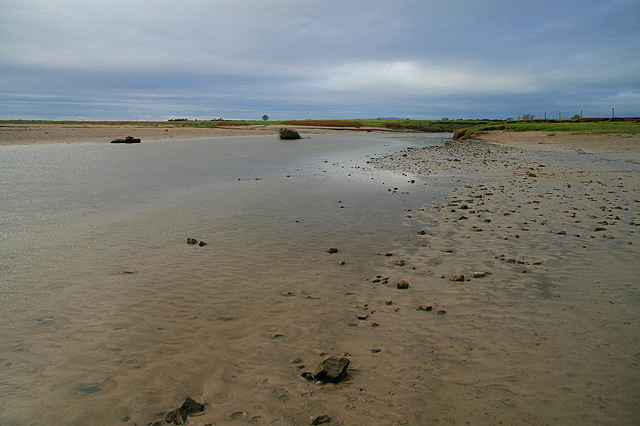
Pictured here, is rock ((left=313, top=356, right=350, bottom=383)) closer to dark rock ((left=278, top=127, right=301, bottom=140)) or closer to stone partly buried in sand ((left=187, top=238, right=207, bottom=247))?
stone partly buried in sand ((left=187, top=238, right=207, bottom=247))

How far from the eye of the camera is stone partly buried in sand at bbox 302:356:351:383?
3.33m

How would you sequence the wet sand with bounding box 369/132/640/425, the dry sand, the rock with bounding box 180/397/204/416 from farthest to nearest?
1. the dry sand
2. the wet sand with bounding box 369/132/640/425
3. the rock with bounding box 180/397/204/416

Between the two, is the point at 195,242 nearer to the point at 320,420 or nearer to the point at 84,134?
the point at 320,420

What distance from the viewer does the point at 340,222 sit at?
29.8 feet

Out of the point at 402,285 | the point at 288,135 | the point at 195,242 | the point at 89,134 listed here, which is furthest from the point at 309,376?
the point at 89,134

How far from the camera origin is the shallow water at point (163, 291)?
331 centimetres

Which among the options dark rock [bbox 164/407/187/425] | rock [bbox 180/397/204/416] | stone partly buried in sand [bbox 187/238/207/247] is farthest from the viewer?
stone partly buried in sand [bbox 187/238/207/247]

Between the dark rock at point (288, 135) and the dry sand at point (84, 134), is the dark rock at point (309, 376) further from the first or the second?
the dark rock at point (288, 135)

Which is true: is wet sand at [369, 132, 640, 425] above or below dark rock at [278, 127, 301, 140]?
below

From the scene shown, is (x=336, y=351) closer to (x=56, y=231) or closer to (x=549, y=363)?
(x=549, y=363)

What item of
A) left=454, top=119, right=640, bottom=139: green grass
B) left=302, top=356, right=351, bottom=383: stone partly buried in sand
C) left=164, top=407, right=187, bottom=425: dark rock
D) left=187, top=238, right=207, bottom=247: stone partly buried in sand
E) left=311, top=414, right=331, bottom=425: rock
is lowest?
left=311, top=414, right=331, bottom=425: rock

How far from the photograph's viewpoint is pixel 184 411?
2949 millimetres

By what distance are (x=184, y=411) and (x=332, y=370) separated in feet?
4.31

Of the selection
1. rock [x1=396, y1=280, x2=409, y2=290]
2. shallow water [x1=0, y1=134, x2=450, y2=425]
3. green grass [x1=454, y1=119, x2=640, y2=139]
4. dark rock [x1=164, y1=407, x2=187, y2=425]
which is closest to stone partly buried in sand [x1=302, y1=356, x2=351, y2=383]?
shallow water [x1=0, y1=134, x2=450, y2=425]
